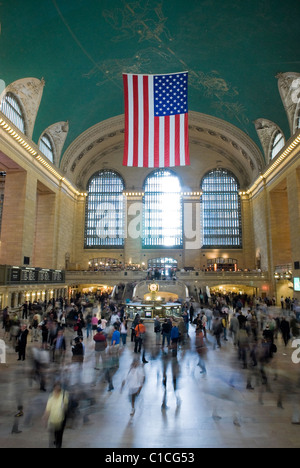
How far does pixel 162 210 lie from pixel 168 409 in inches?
1267

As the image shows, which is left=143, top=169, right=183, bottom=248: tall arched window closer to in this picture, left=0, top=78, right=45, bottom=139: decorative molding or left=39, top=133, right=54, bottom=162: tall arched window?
left=39, top=133, right=54, bottom=162: tall arched window

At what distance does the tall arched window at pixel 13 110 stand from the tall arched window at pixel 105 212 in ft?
49.6

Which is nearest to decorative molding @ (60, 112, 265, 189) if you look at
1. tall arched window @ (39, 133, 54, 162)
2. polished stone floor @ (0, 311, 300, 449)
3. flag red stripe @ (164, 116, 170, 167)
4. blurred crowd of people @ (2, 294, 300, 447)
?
tall arched window @ (39, 133, 54, 162)

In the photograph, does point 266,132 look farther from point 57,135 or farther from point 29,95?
point 29,95

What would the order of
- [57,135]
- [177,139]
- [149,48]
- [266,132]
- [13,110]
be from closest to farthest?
1. [177,139]
2. [13,110]
3. [149,48]
4. [266,132]
5. [57,135]

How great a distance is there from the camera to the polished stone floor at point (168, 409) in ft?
15.4

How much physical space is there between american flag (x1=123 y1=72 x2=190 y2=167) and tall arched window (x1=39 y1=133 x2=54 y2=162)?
1449 cm

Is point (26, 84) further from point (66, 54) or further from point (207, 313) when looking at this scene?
point (207, 313)

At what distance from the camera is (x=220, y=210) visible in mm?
37094

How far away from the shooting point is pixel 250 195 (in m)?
35.5

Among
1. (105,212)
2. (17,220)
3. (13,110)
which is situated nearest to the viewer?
(13,110)

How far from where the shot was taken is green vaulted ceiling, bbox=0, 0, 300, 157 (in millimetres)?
17828

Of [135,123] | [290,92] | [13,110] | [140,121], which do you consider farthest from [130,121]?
[290,92]

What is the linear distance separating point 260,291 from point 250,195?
11.8 meters
